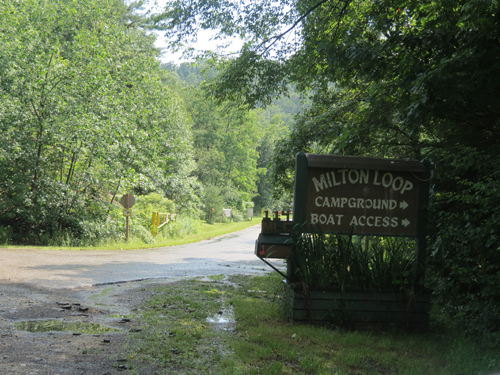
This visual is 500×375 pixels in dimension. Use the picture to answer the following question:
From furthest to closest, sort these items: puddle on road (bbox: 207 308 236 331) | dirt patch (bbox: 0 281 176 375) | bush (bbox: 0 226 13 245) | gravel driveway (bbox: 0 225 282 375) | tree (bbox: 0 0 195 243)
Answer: tree (bbox: 0 0 195 243), bush (bbox: 0 226 13 245), puddle on road (bbox: 207 308 236 331), gravel driveway (bbox: 0 225 282 375), dirt patch (bbox: 0 281 176 375)

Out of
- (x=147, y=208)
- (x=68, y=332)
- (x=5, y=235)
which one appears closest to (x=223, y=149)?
(x=147, y=208)

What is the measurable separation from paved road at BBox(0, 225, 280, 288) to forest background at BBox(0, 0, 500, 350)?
318cm

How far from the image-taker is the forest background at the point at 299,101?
5754mm

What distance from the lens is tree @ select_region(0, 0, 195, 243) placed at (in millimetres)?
19438

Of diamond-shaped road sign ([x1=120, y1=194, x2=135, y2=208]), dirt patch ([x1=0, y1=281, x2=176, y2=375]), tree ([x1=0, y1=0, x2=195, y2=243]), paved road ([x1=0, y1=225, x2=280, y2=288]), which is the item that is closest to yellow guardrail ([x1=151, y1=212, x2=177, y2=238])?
tree ([x1=0, y1=0, x2=195, y2=243])

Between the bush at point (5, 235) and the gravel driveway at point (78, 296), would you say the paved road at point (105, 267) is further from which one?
the bush at point (5, 235)

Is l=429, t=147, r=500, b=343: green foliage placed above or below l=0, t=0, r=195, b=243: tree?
below

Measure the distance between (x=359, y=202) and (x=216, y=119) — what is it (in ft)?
188

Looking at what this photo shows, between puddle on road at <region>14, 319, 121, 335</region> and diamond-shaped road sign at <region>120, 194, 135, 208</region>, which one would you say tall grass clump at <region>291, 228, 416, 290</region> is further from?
diamond-shaped road sign at <region>120, 194, 135, 208</region>

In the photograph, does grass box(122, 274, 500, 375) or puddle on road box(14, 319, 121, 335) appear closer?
grass box(122, 274, 500, 375)

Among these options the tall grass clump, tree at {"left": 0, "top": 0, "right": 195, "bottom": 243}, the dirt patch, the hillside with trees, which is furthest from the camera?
the hillside with trees

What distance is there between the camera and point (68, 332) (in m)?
5.52

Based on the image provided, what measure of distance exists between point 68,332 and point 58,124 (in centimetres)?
A: 1601

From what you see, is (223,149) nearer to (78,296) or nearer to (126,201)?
(126,201)
